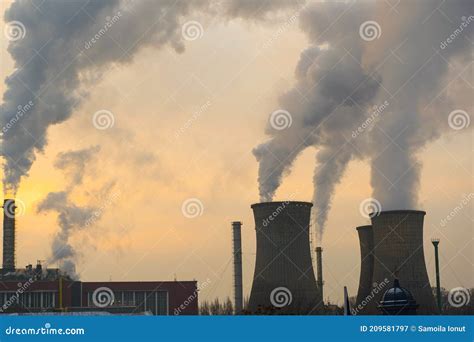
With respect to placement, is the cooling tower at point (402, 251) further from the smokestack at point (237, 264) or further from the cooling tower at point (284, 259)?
the smokestack at point (237, 264)

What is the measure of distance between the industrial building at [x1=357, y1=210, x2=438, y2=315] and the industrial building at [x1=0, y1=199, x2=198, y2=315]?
Result: 17404mm

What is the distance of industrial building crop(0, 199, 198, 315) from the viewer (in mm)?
54438

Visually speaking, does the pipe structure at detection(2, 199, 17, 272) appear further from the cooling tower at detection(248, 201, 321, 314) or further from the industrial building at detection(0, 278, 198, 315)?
the cooling tower at detection(248, 201, 321, 314)

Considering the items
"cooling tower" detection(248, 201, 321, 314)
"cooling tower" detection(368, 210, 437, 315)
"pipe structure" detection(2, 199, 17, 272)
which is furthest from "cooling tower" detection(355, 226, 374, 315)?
"pipe structure" detection(2, 199, 17, 272)

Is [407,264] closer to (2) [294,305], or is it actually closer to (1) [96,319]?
(2) [294,305]

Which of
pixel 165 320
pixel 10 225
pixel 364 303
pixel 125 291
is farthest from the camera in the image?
pixel 125 291

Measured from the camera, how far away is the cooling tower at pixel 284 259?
3803 centimetres

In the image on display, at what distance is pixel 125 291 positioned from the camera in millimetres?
56969

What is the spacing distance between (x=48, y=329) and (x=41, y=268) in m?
46.9

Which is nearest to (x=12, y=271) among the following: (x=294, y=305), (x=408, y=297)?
(x=294, y=305)

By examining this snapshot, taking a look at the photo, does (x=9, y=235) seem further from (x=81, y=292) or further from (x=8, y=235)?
(x=81, y=292)

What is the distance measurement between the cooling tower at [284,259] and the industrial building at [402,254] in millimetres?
4704

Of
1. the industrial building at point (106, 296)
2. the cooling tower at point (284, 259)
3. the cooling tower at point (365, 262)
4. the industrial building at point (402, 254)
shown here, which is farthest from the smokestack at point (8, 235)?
the industrial building at point (402, 254)

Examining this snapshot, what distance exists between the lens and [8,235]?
5359 cm
